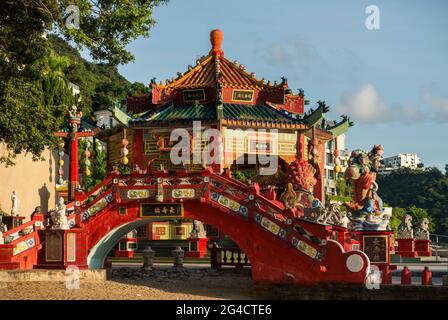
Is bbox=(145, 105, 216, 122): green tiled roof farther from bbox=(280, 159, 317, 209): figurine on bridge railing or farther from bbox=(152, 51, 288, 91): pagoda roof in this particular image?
bbox=(280, 159, 317, 209): figurine on bridge railing

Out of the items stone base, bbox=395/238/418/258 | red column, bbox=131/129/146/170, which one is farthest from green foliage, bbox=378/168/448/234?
red column, bbox=131/129/146/170

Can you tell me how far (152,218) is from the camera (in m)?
23.1

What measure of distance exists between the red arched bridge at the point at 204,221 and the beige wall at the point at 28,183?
18650 millimetres

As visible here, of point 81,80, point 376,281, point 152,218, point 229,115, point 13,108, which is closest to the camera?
point 376,281

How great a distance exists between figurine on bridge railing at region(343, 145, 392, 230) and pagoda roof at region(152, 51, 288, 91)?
355 inches

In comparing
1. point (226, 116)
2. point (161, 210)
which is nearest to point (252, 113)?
point (226, 116)

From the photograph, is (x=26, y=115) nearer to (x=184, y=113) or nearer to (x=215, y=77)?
(x=184, y=113)

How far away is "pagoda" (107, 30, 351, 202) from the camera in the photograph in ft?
103

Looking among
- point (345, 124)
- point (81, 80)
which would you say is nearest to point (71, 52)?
point (81, 80)

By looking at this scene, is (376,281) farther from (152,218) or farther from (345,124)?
(345,124)

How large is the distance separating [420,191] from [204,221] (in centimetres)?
7513

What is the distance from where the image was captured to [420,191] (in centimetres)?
9356
